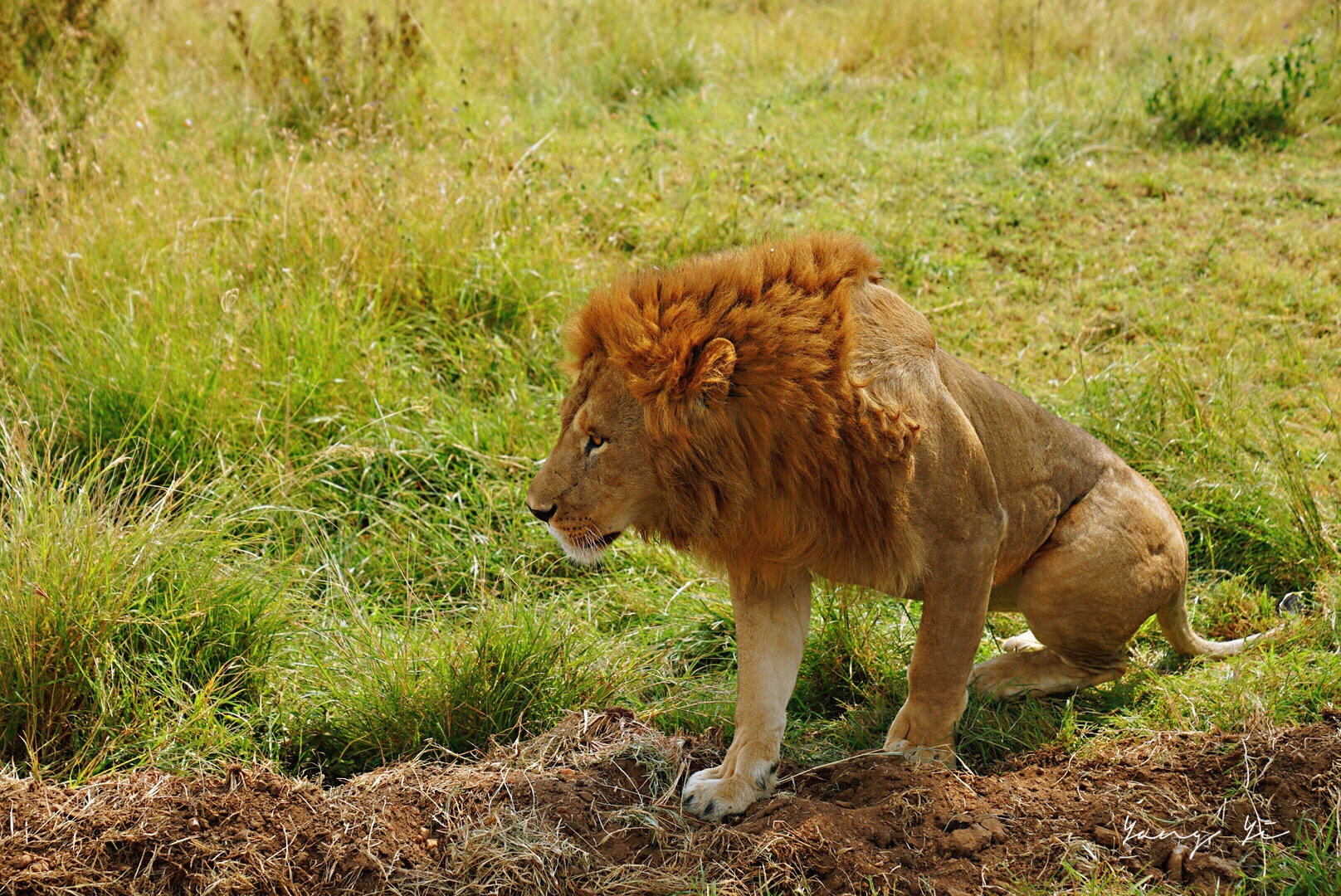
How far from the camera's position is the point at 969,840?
2.70m

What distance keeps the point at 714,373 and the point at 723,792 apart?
1111 mm

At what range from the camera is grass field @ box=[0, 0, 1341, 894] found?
3.35 meters

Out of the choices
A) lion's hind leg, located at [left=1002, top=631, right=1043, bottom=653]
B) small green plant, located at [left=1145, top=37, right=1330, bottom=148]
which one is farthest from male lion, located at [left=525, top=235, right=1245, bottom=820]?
small green plant, located at [left=1145, top=37, right=1330, bottom=148]

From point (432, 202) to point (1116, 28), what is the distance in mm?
5923

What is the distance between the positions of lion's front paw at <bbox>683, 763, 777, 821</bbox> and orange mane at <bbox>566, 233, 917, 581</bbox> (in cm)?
55

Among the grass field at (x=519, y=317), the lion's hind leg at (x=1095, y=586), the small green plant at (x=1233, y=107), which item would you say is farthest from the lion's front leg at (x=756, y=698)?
the small green plant at (x=1233, y=107)

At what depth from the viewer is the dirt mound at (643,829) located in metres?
2.62

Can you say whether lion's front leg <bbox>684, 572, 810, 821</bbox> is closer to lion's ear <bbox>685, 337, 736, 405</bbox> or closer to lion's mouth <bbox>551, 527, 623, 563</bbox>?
lion's mouth <bbox>551, 527, 623, 563</bbox>

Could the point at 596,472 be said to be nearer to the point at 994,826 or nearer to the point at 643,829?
the point at 643,829

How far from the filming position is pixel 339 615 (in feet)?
12.9

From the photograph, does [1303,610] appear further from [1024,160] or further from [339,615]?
[1024,160]

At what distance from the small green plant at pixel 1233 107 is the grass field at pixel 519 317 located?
0.10 ft

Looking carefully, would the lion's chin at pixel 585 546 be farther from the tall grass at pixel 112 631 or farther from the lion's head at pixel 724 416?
the tall grass at pixel 112 631

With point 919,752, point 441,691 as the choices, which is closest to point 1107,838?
point 919,752
